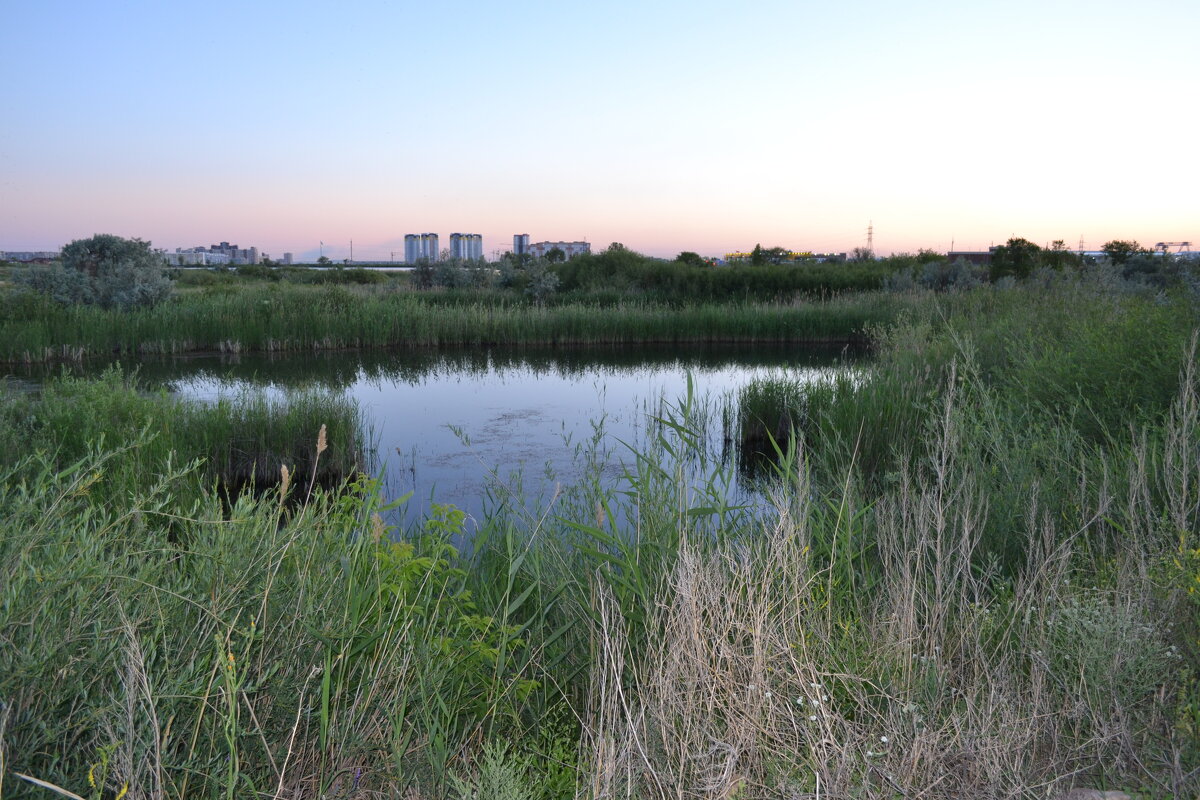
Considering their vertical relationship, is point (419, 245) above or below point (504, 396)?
above

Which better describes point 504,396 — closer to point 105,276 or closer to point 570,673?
point 570,673

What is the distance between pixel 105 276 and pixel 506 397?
37.1 ft

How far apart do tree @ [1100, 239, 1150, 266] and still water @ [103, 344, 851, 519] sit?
46.2 ft

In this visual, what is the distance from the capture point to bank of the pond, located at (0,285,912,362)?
15.4 metres

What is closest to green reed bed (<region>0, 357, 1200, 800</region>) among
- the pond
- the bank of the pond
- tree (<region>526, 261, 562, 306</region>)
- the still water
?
the still water

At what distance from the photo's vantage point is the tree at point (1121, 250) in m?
25.9

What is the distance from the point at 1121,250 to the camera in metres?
27.4

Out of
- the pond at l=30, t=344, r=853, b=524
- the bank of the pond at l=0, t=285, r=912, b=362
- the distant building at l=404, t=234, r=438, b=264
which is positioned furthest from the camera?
the distant building at l=404, t=234, r=438, b=264

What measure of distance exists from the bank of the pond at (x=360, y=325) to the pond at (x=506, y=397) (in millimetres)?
782

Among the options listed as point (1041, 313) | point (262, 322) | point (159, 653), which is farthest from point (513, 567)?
point (262, 322)

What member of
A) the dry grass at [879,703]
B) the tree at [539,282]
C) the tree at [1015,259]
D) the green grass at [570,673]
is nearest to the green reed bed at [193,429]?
the green grass at [570,673]

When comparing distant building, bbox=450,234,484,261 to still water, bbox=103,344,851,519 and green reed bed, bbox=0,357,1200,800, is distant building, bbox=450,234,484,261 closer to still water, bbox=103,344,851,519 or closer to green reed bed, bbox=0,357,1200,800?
still water, bbox=103,344,851,519

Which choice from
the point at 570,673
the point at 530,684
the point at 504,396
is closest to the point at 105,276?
the point at 504,396

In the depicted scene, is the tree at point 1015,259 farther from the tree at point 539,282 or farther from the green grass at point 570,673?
the green grass at point 570,673
